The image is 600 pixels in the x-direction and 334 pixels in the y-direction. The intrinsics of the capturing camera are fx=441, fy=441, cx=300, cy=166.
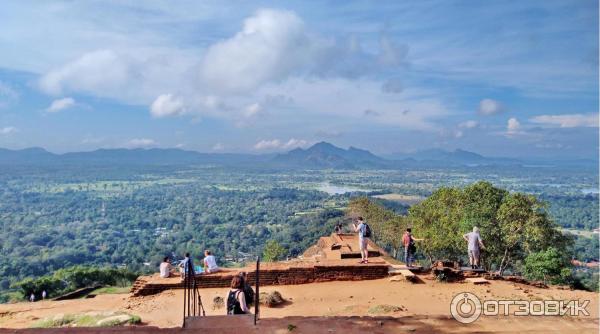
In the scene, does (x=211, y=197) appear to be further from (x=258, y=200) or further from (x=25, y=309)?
(x=25, y=309)

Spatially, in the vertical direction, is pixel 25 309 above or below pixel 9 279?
above

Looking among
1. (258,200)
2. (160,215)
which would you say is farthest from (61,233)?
(258,200)

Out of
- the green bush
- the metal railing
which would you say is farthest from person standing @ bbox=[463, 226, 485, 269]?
the green bush

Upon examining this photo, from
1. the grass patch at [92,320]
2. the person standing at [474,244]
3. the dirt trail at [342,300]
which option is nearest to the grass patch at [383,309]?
the dirt trail at [342,300]

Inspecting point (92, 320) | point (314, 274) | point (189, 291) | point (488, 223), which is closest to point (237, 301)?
point (189, 291)

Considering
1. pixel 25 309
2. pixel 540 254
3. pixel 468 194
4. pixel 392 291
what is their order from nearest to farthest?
pixel 392 291, pixel 25 309, pixel 540 254, pixel 468 194

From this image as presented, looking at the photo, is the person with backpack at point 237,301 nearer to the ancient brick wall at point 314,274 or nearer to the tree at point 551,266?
the ancient brick wall at point 314,274

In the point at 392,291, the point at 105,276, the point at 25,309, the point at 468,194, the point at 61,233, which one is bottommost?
the point at 61,233

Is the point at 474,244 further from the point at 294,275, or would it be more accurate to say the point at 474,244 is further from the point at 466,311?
the point at 466,311

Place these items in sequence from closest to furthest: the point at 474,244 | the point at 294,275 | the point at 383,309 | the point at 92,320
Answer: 1. the point at 383,309
2. the point at 92,320
3. the point at 294,275
4. the point at 474,244

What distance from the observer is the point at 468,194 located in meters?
25.2

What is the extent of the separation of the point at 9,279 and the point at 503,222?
63101 mm

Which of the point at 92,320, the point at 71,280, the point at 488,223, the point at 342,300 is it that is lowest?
the point at 71,280

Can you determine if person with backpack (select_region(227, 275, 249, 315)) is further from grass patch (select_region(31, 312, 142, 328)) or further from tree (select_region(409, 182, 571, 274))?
tree (select_region(409, 182, 571, 274))
